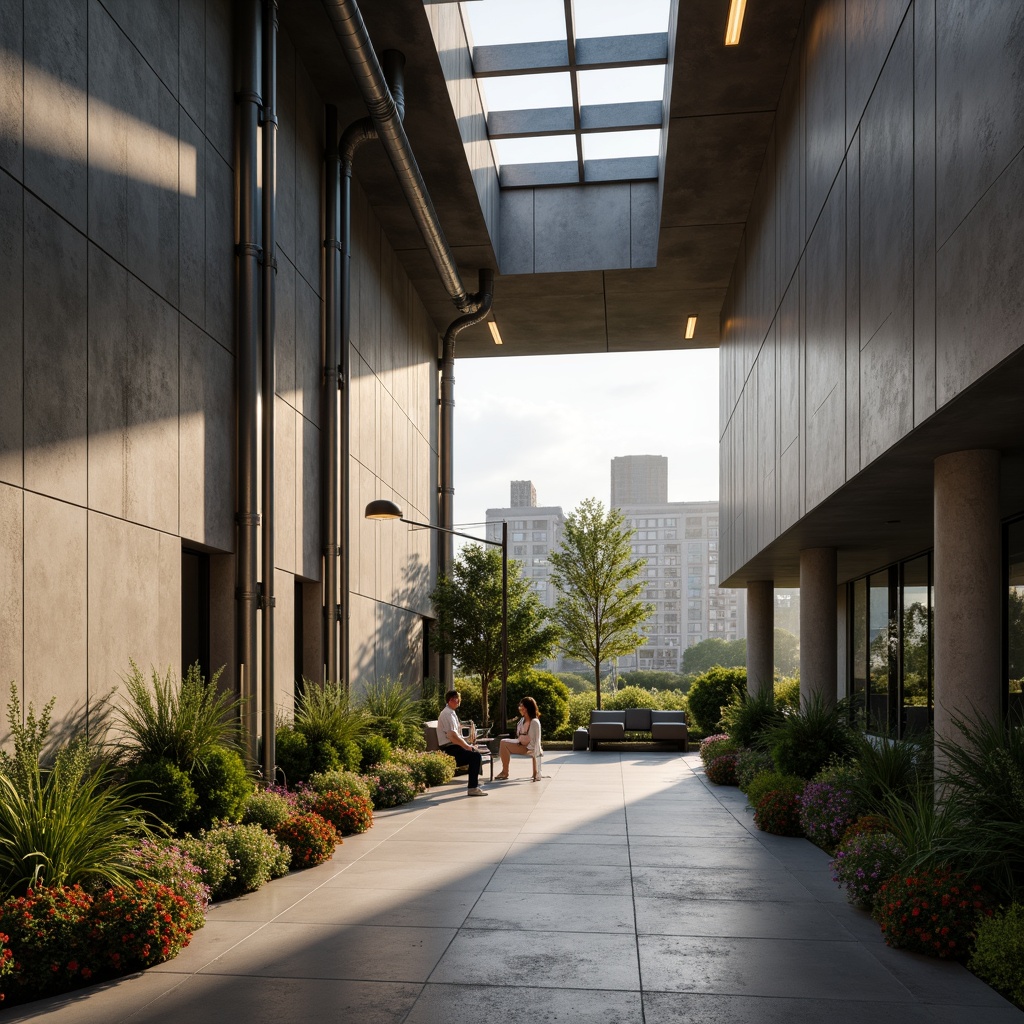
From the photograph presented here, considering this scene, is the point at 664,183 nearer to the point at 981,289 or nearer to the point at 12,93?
the point at 981,289

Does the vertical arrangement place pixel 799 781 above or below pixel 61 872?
below

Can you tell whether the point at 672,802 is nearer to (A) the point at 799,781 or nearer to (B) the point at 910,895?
(A) the point at 799,781

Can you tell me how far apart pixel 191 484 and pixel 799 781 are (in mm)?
7513

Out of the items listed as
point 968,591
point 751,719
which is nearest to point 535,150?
point 751,719

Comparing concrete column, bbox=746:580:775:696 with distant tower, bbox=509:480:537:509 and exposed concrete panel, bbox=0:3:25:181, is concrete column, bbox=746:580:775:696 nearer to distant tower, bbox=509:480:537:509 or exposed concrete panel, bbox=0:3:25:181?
exposed concrete panel, bbox=0:3:25:181

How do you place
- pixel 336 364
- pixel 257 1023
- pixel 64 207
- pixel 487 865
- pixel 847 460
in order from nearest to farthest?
pixel 257 1023 → pixel 64 207 → pixel 487 865 → pixel 847 460 → pixel 336 364

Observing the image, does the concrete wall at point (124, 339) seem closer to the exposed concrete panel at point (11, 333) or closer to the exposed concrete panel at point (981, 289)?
the exposed concrete panel at point (11, 333)

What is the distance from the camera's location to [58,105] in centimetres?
787

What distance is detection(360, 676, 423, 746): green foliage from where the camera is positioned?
15242mm

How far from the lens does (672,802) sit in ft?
46.3

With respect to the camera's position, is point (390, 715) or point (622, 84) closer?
point (390, 715)

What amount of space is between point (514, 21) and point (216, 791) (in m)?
13.3

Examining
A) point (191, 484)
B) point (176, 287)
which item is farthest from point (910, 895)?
point (176, 287)

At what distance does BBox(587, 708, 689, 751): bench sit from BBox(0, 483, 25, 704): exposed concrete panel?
18.0 metres
